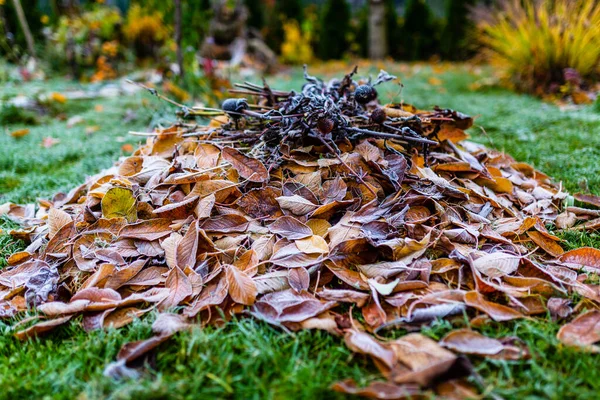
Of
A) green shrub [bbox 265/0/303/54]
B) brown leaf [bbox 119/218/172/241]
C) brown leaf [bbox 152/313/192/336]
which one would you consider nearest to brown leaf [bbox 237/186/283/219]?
brown leaf [bbox 119/218/172/241]

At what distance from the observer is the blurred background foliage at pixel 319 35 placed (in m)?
4.43

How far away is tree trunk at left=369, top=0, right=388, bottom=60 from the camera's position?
8.04m

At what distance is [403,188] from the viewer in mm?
1565

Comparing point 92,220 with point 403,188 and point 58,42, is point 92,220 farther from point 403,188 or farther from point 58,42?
point 58,42

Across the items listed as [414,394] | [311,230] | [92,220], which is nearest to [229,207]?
[311,230]

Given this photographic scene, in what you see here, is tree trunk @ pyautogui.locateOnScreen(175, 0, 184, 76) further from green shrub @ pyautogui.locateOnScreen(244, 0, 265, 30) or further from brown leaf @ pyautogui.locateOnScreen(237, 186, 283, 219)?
green shrub @ pyautogui.locateOnScreen(244, 0, 265, 30)

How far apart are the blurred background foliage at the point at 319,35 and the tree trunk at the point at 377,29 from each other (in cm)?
2

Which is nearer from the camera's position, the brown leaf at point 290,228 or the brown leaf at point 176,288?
the brown leaf at point 176,288

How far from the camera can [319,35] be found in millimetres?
10039

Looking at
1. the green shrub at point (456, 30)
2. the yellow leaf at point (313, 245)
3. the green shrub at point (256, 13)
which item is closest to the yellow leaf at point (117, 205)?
the yellow leaf at point (313, 245)

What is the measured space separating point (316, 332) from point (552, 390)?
0.51 metres

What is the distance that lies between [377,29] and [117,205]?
781 cm

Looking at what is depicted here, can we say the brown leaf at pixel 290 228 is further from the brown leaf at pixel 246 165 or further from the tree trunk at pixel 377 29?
the tree trunk at pixel 377 29

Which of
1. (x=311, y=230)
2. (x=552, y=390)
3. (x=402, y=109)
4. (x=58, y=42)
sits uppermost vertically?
(x=58, y=42)
